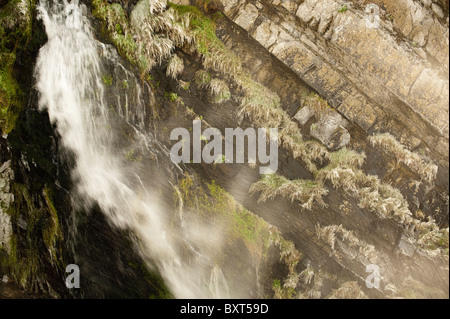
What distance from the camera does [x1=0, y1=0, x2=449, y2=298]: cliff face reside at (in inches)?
238

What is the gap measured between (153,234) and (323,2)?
6.03m

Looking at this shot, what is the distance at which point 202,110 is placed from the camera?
20.7ft

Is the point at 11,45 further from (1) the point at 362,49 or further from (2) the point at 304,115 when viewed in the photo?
(1) the point at 362,49

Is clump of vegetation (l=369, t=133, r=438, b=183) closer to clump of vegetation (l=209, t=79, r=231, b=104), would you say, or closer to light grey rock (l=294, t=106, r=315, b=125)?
light grey rock (l=294, t=106, r=315, b=125)

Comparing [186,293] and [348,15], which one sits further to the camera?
[186,293]

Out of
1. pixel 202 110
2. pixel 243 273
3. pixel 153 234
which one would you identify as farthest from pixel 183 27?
pixel 243 273

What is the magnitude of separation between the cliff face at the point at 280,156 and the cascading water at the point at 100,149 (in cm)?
17

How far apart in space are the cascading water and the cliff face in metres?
0.17

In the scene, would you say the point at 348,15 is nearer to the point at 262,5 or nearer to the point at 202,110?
the point at 262,5

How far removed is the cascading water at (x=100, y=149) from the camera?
5574 millimetres

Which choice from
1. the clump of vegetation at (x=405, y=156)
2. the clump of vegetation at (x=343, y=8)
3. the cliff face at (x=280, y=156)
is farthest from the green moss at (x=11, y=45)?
the clump of vegetation at (x=405, y=156)

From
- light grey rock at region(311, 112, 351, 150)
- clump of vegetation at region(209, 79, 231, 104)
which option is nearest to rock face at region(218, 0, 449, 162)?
light grey rock at region(311, 112, 351, 150)

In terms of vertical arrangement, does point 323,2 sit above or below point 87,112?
above

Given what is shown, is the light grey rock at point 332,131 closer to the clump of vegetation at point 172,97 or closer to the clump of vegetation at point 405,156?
the clump of vegetation at point 405,156
